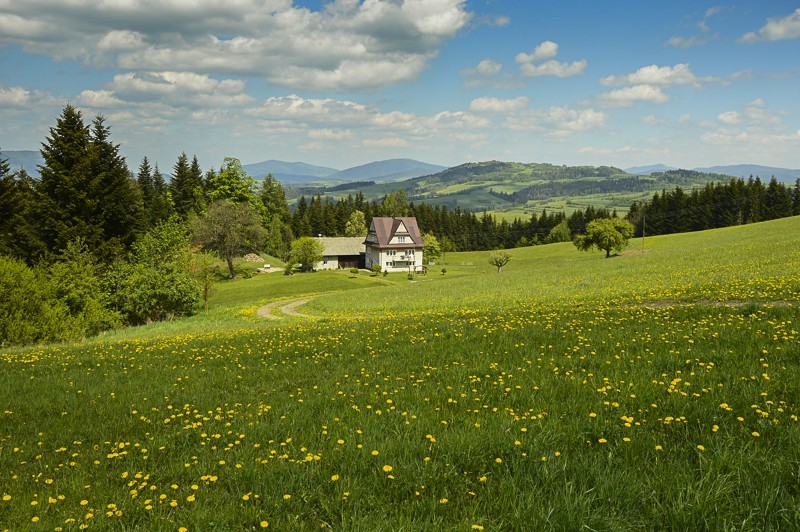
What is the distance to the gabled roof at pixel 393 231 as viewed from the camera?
327ft

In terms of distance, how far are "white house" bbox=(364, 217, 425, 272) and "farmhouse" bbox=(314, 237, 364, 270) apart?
539 centimetres

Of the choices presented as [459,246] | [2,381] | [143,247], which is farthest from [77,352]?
[459,246]

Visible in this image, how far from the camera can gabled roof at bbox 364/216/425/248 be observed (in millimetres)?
99750

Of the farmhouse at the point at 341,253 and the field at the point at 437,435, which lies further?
the farmhouse at the point at 341,253

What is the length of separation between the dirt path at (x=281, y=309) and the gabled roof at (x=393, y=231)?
5064 centimetres

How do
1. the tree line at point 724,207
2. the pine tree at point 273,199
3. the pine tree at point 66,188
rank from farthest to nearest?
the pine tree at point 273,199 → the tree line at point 724,207 → the pine tree at point 66,188

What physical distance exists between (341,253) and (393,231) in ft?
47.2

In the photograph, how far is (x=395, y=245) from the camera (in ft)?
329

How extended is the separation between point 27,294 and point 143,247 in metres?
19.5

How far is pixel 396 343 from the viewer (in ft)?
43.7

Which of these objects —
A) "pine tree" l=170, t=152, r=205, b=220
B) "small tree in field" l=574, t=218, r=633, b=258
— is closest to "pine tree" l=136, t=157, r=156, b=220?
"pine tree" l=170, t=152, r=205, b=220

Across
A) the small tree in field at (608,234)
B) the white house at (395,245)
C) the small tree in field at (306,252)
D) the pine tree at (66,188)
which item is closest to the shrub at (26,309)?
the pine tree at (66,188)

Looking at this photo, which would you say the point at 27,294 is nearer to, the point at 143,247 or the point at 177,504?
the point at 143,247

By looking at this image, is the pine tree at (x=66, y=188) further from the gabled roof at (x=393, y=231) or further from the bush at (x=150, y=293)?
the gabled roof at (x=393, y=231)
